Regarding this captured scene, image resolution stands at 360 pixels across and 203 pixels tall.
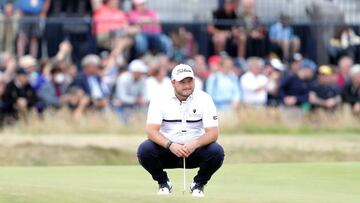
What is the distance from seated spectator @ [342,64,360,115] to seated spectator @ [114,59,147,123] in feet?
14.0

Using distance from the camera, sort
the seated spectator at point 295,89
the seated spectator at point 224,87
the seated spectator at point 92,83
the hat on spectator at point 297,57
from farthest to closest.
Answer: the hat on spectator at point 297,57
the seated spectator at point 295,89
the seated spectator at point 224,87
the seated spectator at point 92,83

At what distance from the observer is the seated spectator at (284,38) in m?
27.3

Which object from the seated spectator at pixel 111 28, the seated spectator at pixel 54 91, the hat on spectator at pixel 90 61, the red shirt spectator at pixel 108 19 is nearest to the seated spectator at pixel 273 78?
the seated spectator at pixel 111 28

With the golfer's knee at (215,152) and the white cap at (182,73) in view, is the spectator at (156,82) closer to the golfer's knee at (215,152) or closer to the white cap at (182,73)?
the golfer's knee at (215,152)

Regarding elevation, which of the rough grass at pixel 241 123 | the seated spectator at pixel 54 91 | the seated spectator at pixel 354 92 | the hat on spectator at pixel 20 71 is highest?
the hat on spectator at pixel 20 71

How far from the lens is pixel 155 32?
26.5 m

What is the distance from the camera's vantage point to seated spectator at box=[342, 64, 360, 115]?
2678cm

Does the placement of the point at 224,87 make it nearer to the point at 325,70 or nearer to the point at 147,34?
the point at 147,34

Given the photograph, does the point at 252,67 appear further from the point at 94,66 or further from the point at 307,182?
the point at 307,182

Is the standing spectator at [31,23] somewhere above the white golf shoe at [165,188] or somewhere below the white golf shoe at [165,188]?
above

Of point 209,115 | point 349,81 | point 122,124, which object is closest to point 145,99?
point 122,124

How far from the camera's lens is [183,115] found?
12328 mm

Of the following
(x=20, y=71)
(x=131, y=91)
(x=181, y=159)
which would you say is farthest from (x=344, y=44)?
(x=181, y=159)

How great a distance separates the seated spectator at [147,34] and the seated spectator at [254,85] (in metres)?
1.64
